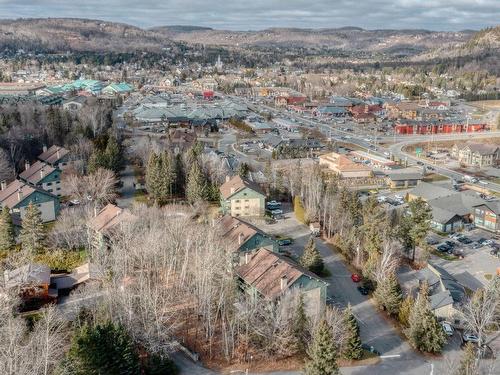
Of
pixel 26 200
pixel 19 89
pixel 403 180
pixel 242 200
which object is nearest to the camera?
pixel 26 200

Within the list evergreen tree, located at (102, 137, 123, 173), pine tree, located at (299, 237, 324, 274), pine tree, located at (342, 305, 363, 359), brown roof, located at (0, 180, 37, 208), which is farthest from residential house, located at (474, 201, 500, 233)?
brown roof, located at (0, 180, 37, 208)

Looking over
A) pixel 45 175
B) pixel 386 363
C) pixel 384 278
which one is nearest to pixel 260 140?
pixel 45 175

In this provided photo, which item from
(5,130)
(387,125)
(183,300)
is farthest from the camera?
(387,125)

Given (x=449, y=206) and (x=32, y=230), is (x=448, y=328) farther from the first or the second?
(x=32, y=230)

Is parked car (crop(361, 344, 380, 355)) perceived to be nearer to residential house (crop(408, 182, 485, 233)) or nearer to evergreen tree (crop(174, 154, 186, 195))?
residential house (crop(408, 182, 485, 233))

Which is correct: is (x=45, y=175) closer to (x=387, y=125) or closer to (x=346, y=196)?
(x=346, y=196)

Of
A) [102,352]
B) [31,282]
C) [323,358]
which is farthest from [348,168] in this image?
[102,352]

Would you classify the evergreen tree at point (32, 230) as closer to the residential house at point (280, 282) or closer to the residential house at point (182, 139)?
the residential house at point (280, 282)
